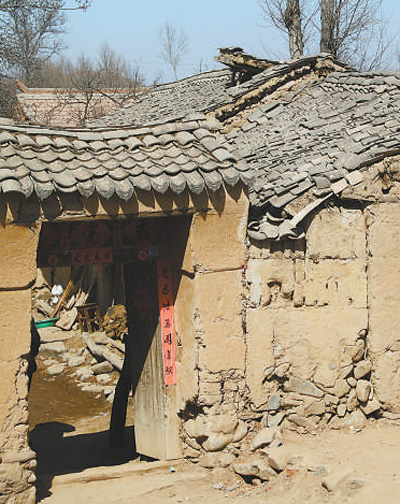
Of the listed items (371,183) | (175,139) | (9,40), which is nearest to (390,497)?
(371,183)

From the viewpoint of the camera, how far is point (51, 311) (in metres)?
17.0

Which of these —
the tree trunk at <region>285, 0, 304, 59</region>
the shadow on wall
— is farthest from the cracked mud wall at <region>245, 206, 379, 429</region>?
the tree trunk at <region>285, 0, 304, 59</region>

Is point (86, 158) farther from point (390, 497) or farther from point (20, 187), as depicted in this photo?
point (390, 497)

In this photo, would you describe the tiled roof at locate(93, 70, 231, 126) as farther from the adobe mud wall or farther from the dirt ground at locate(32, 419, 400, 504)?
the dirt ground at locate(32, 419, 400, 504)

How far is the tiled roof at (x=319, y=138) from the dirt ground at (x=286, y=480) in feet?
7.19

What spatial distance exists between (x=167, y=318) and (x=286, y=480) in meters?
2.06

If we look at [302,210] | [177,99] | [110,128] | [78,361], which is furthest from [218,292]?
[78,361]

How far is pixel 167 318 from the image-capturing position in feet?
22.5

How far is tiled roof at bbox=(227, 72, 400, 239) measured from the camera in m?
6.69

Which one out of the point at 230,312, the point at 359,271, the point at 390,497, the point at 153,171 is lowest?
the point at 390,497

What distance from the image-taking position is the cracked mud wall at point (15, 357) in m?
5.49

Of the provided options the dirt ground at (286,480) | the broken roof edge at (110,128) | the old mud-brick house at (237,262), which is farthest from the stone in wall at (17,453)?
the broken roof edge at (110,128)

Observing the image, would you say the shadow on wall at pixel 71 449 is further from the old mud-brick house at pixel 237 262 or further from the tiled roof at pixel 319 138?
the tiled roof at pixel 319 138

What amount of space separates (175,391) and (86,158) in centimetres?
266
